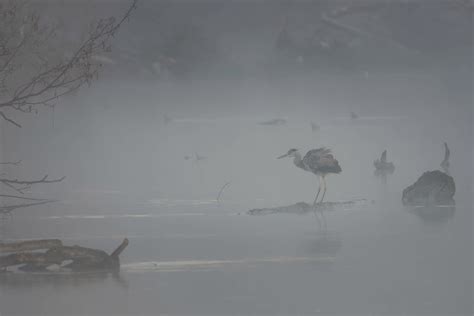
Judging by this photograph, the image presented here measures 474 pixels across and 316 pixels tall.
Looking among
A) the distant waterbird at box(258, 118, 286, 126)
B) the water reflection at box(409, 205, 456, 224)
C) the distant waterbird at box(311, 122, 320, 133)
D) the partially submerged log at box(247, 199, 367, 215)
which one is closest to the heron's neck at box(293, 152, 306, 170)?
the partially submerged log at box(247, 199, 367, 215)

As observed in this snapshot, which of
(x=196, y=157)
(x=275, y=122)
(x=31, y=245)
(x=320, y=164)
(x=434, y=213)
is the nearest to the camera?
(x=31, y=245)

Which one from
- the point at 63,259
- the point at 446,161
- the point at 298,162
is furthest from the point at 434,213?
the point at 63,259

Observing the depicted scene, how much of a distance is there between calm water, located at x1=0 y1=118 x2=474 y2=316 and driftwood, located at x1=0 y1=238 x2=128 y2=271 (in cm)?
6

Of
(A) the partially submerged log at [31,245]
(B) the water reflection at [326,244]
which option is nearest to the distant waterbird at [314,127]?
(B) the water reflection at [326,244]

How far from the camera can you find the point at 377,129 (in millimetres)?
7281

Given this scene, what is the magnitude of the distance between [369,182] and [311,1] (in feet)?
6.97

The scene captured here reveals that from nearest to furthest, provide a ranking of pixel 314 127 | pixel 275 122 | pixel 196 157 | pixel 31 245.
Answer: pixel 31 245
pixel 196 157
pixel 314 127
pixel 275 122

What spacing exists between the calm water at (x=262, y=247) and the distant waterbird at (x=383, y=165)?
5 centimetres

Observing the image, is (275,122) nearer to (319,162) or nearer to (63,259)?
(319,162)

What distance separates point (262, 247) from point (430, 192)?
1.30 m

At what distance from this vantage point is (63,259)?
341cm

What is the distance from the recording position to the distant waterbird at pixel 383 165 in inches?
233

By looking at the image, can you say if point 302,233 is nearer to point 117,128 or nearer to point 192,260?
point 192,260

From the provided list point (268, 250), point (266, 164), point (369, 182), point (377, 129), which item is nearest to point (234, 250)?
point (268, 250)
